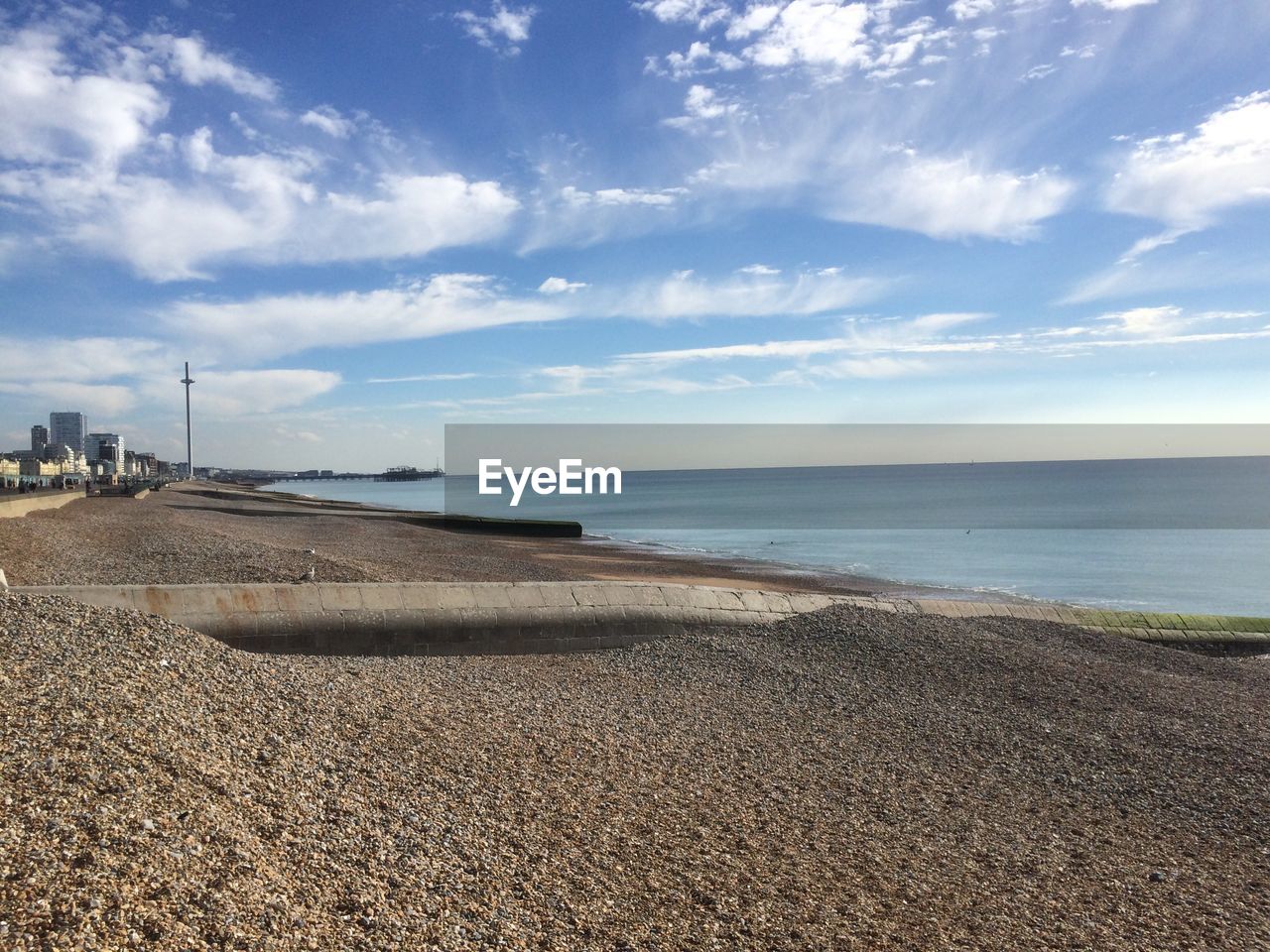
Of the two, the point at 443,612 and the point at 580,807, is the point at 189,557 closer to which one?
the point at 443,612

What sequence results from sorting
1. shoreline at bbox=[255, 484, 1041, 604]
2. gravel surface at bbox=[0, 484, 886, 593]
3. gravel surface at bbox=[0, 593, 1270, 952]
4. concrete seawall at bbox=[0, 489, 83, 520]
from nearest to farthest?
gravel surface at bbox=[0, 593, 1270, 952] < gravel surface at bbox=[0, 484, 886, 593] < shoreline at bbox=[255, 484, 1041, 604] < concrete seawall at bbox=[0, 489, 83, 520]

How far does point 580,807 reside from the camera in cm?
579

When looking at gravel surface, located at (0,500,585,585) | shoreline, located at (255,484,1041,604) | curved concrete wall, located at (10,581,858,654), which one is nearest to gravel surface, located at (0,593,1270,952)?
curved concrete wall, located at (10,581,858,654)

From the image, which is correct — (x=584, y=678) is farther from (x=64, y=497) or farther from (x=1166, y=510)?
(x=1166, y=510)

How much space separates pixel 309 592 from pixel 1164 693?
32.5 feet

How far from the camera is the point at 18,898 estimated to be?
3258 mm

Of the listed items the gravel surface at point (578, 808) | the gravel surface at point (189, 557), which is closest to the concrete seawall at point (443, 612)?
the gravel surface at point (578, 808)

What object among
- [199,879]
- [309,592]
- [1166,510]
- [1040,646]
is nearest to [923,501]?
[1166,510]

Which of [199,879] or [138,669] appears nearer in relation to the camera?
[199,879]

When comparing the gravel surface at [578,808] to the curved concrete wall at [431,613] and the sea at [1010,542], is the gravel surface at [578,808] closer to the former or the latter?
the curved concrete wall at [431,613]

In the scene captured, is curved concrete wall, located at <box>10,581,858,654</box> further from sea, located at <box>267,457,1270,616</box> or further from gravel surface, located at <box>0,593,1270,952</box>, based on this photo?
sea, located at <box>267,457,1270,616</box>

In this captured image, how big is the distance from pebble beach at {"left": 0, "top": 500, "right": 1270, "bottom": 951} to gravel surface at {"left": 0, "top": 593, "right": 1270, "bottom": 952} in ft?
0.07

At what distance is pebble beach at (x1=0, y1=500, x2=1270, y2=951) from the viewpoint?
388 centimetres

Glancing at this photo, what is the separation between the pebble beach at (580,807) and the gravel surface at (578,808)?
21mm
